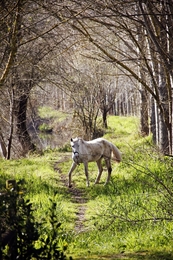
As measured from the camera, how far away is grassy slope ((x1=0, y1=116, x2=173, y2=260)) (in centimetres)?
683

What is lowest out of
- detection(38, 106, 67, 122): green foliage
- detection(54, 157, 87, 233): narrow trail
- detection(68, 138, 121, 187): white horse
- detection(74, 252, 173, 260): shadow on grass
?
detection(54, 157, 87, 233): narrow trail

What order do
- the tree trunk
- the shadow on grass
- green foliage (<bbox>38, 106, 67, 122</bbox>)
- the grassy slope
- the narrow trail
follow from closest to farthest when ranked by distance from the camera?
the shadow on grass → the grassy slope → the narrow trail → the tree trunk → green foliage (<bbox>38, 106, 67, 122</bbox>)

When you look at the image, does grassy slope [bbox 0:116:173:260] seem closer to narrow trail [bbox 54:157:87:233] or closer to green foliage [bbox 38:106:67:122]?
narrow trail [bbox 54:157:87:233]

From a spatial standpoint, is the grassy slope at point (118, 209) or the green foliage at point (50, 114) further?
the green foliage at point (50, 114)

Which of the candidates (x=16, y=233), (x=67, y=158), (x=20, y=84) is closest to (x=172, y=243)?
(x=16, y=233)

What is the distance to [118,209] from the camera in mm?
8547

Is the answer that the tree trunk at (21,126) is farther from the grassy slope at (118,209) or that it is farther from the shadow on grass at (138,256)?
the shadow on grass at (138,256)

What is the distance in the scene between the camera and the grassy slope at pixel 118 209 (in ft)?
22.4

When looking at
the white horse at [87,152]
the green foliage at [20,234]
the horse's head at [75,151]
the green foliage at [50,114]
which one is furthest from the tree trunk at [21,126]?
the green foliage at [20,234]

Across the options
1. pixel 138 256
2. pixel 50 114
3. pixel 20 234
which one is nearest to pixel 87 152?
Result: pixel 138 256

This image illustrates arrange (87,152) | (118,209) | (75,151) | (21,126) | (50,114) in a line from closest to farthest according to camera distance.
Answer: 1. (118,209)
2. (75,151)
3. (87,152)
4. (21,126)
5. (50,114)

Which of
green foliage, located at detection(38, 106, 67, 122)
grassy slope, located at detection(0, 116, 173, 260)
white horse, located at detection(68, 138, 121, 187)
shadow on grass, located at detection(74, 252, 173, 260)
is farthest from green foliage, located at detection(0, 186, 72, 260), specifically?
green foliage, located at detection(38, 106, 67, 122)

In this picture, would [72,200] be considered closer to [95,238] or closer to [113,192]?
[113,192]

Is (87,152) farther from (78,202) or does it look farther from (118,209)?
(118,209)
